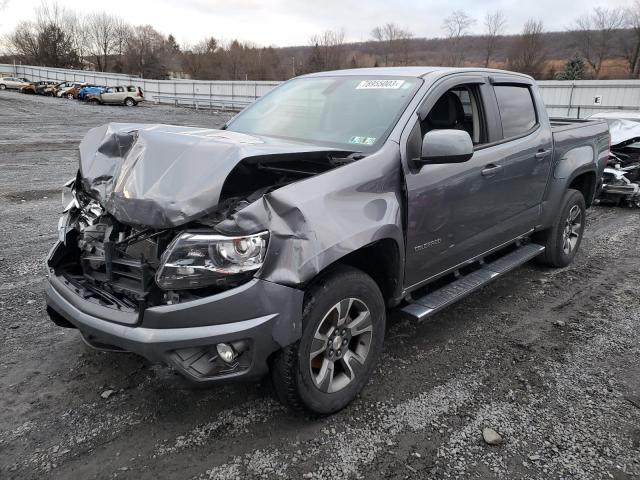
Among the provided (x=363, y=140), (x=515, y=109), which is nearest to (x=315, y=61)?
(x=515, y=109)

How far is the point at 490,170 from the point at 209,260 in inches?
93.8

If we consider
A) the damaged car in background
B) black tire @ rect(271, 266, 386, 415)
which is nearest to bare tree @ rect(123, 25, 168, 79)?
the damaged car in background

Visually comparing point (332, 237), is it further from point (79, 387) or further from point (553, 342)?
point (553, 342)

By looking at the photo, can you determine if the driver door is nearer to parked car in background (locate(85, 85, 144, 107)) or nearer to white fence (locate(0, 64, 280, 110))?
white fence (locate(0, 64, 280, 110))

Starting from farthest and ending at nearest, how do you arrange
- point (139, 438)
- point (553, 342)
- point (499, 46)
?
point (499, 46) → point (553, 342) → point (139, 438)

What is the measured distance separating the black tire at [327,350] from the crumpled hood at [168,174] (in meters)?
0.72

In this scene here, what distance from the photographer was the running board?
10.9ft

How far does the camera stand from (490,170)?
380cm

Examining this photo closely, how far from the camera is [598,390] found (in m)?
A: 3.22

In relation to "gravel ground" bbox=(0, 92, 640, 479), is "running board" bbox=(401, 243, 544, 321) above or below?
above

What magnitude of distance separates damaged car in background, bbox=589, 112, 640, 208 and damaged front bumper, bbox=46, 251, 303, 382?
7.56m

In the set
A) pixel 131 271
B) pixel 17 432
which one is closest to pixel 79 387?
pixel 17 432

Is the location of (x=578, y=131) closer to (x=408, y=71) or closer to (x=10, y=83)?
(x=408, y=71)

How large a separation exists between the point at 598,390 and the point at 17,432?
135 inches
